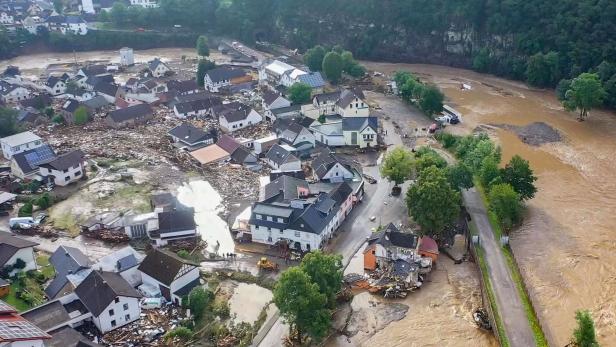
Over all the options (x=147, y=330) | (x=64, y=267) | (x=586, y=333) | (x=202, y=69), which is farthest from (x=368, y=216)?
(x=202, y=69)

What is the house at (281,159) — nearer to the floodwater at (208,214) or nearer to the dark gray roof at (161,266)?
the floodwater at (208,214)

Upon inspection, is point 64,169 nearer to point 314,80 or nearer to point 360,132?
point 360,132

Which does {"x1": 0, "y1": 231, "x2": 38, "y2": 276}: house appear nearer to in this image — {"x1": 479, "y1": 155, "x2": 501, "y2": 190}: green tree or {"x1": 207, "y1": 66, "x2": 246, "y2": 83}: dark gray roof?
{"x1": 479, "y1": 155, "x2": 501, "y2": 190}: green tree

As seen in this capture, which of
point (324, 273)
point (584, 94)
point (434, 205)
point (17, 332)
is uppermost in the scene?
point (584, 94)

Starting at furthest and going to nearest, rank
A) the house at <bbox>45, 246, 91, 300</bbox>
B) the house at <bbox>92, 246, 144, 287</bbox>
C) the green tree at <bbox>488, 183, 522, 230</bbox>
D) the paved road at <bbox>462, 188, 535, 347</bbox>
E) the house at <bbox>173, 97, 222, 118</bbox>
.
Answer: the house at <bbox>173, 97, 222, 118</bbox> → the green tree at <bbox>488, 183, 522, 230</bbox> → the house at <bbox>92, 246, 144, 287</bbox> → the house at <bbox>45, 246, 91, 300</bbox> → the paved road at <bbox>462, 188, 535, 347</bbox>

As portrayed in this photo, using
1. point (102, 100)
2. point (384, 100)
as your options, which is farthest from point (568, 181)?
point (102, 100)

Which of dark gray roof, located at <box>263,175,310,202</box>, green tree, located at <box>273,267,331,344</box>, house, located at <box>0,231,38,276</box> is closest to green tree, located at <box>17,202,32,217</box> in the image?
house, located at <box>0,231,38,276</box>
